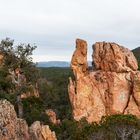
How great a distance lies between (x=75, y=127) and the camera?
69.1 metres

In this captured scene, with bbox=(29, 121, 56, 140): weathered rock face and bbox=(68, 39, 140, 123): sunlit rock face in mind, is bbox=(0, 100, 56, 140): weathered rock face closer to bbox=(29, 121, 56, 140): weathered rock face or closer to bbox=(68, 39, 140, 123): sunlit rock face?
bbox=(29, 121, 56, 140): weathered rock face

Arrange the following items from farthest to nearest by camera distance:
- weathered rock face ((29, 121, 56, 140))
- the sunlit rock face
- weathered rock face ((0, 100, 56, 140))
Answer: the sunlit rock face
weathered rock face ((29, 121, 56, 140))
weathered rock face ((0, 100, 56, 140))

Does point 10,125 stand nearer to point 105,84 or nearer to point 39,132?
point 39,132

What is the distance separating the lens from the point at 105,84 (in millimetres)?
82188

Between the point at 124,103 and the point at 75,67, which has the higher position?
the point at 75,67

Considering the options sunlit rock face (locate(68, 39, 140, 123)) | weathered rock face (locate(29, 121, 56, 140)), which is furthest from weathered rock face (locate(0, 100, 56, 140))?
sunlit rock face (locate(68, 39, 140, 123))

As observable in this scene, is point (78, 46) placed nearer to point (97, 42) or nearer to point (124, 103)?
point (97, 42)

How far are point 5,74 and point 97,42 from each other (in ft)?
63.5

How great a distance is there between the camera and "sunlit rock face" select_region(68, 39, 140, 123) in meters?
80.4

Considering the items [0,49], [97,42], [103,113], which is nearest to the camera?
[0,49]

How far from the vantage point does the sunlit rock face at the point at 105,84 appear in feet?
264

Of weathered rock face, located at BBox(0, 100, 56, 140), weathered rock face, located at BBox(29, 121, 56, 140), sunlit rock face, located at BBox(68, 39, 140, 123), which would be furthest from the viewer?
sunlit rock face, located at BBox(68, 39, 140, 123)

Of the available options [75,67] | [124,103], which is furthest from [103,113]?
[75,67]

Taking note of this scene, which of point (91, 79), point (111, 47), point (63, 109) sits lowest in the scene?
point (63, 109)
